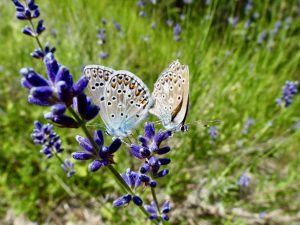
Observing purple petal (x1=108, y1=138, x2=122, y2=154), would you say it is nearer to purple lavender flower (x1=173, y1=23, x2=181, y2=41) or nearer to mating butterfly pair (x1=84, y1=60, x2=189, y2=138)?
mating butterfly pair (x1=84, y1=60, x2=189, y2=138)

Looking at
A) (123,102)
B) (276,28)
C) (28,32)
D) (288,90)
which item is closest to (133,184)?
(123,102)

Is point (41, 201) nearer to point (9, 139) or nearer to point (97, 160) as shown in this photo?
point (9, 139)

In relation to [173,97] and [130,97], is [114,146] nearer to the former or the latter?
[130,97]

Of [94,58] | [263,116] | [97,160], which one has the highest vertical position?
[94,58]

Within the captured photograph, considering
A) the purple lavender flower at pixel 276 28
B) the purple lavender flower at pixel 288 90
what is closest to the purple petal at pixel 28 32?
the purple lavender flower at pixel 288 90

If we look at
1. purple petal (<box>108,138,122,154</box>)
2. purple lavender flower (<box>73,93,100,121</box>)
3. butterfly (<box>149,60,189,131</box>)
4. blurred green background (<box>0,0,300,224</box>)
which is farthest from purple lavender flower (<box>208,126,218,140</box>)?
purple lavender flower (<box>73,93,100,121</box>)

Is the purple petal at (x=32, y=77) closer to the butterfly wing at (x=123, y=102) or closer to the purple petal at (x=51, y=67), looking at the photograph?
the purple petal at (x=51, y=67)

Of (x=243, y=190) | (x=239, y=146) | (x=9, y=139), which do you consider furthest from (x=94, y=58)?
(x=243, y=190)
